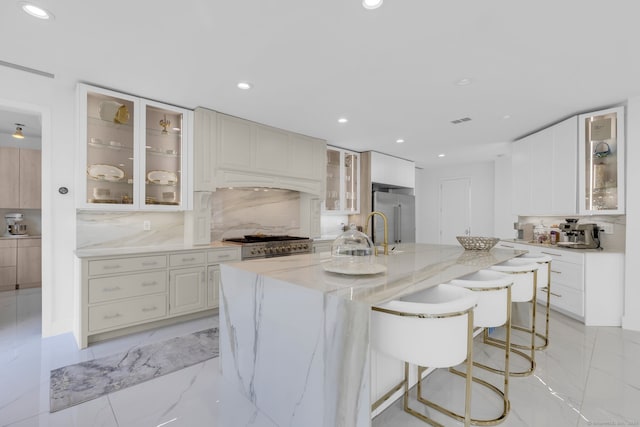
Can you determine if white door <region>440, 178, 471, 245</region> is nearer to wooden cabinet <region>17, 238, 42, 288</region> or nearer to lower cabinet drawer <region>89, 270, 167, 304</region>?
lower cabinet drawer <region>89, 270, 167, 304</region>

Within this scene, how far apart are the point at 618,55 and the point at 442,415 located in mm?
2931

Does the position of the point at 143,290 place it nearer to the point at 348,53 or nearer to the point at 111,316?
the point at 111,316

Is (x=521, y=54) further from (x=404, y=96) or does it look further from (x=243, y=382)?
(x=243, y=382)

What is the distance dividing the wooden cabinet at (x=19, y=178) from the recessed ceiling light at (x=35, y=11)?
4115 mm

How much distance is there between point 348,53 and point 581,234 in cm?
366

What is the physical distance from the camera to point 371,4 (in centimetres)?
179

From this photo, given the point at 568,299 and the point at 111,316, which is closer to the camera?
the point at 111,316

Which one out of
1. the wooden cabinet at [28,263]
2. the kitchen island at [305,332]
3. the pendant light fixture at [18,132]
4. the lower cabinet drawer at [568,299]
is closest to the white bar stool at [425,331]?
the kitchen island at [305,332]

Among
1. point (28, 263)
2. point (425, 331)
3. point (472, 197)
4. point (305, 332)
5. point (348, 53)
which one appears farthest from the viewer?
point (472, 197)

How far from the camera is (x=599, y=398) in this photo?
199 centimetres

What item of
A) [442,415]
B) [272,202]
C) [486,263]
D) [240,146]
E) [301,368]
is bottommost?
[442,415]

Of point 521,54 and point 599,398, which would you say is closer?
point 599,398

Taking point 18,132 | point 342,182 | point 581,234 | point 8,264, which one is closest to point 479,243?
point 581,234

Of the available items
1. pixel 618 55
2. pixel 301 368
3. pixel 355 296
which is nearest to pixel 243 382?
pixel 301 368
